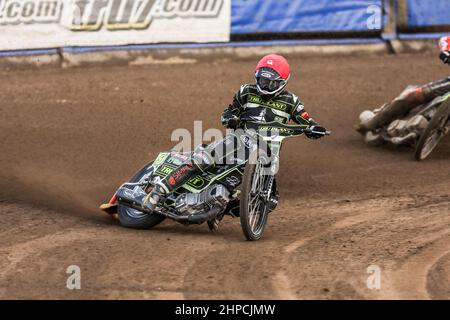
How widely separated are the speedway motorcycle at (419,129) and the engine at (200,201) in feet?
14.2

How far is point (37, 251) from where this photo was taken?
8.48 meters

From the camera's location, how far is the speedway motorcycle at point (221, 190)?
30.6ft

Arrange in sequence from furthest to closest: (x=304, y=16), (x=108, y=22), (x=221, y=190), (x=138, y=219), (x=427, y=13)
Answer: (x=427, y=13) < (x=304, y=16) < (x=108, y=22) < (x=138, y=219) < (x=221, y=190)

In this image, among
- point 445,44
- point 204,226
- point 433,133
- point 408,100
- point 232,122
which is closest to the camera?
point 232,122

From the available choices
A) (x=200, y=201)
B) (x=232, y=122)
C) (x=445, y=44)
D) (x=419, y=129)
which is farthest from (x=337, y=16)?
(x=200, y=201)

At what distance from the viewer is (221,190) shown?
30.5ft

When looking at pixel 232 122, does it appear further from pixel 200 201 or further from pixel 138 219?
pixel 138 219

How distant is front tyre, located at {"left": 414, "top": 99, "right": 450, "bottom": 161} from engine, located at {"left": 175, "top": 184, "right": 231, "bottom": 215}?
169 inches

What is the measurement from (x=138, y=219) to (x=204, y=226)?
2.68 ft

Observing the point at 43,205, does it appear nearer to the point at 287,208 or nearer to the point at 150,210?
the point at 150,210

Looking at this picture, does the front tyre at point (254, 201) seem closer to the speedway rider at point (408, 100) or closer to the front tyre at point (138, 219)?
the front tyre at point (138, 219)

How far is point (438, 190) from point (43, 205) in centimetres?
483

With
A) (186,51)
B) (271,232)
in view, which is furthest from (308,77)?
(271,232)
